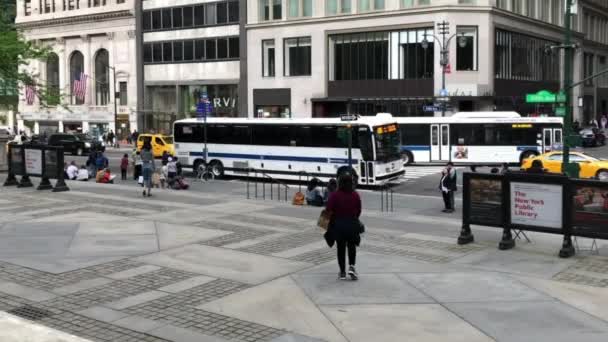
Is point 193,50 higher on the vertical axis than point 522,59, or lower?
higher

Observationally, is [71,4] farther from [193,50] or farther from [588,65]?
[588,65]

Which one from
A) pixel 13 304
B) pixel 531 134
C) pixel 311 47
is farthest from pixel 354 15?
pixel 13 304

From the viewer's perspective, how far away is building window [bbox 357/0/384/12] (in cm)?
5586

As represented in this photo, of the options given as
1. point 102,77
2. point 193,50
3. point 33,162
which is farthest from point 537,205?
point 102,77

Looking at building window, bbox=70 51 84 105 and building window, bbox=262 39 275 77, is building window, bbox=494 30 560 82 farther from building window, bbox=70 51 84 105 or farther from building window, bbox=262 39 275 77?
building window, bbox=70 51 84 105

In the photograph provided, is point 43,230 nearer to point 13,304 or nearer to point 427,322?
point 13,304

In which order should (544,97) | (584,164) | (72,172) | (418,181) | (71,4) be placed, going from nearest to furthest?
(584,164), (72,172), (418,181), (544,97), (71,4)

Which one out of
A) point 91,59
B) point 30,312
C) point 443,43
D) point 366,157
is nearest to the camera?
point 30,312

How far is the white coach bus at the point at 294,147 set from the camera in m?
29.0

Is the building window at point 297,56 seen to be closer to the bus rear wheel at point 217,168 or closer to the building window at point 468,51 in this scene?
the building window at point 468,51

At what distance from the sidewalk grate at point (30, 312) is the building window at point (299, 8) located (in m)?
52.4

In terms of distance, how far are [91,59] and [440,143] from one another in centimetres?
4976

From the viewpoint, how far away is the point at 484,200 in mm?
14328

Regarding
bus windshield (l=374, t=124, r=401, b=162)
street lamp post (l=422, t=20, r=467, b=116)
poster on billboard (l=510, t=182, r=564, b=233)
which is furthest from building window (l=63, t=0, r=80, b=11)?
poster on billboard (l=510, t=182, r=564, b=233)
